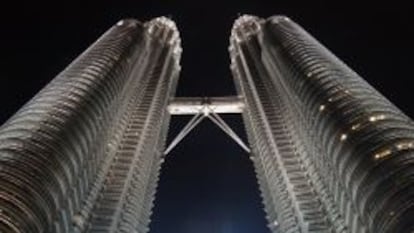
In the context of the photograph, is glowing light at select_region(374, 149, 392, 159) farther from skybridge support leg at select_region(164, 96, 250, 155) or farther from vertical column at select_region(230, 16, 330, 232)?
skybridge support leg at select_region(164, 96, 250, 155)

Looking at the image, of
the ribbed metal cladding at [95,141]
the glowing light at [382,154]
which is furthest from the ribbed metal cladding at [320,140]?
the ribbed metal cladding at [95,141]

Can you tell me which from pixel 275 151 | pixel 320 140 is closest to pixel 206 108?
pixel 275 151

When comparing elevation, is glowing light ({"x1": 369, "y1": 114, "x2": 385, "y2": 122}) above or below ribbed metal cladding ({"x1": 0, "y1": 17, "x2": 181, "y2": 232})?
below

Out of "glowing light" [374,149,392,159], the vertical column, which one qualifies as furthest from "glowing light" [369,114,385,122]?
the vertical column

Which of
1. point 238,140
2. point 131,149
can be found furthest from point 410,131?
point 238,140

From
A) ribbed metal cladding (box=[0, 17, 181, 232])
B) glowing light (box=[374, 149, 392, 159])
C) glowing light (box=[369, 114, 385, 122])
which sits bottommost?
glowing light (box=[374, 149, 392, 159])

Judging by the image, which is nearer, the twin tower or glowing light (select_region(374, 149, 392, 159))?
the twin tower

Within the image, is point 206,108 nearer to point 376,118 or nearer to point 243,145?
point 243,145
